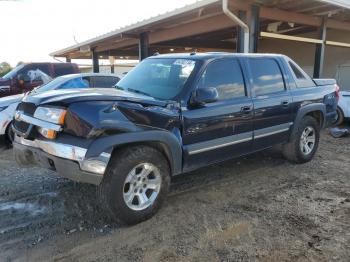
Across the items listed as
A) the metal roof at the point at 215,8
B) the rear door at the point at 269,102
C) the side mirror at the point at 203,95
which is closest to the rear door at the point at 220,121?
the side mirror at the point at 203,95

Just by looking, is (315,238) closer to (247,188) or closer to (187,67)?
(247,188)

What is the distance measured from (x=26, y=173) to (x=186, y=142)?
2.91 meters

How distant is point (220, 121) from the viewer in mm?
4324

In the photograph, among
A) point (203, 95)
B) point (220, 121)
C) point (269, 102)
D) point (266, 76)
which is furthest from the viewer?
point (266, 76)

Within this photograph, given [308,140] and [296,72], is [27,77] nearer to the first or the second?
[296,72]

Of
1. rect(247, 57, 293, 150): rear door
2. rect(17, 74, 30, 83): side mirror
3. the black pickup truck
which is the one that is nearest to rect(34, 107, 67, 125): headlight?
the black pickup truck

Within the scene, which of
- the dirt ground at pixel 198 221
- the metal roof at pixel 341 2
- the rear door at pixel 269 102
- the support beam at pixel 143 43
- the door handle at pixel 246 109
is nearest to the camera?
the dirt ground at pixel 198 221

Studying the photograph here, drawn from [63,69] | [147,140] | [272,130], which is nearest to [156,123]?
[147,140]

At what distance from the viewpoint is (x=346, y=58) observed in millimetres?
14664

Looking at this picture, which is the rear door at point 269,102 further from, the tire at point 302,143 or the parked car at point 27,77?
the parked car at point 27,77

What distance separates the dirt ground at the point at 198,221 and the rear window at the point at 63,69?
706cm

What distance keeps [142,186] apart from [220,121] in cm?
131

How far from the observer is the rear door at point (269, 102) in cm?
491

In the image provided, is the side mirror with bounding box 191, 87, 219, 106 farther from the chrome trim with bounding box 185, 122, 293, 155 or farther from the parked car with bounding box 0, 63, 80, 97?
the parked car with bounding box 0, 63, 80, 97
